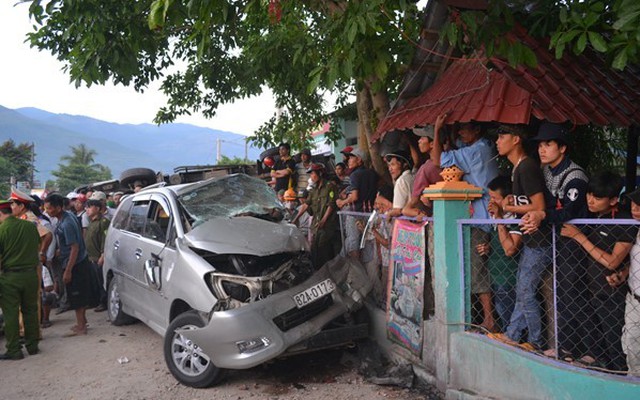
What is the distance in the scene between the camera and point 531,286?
12.8ft

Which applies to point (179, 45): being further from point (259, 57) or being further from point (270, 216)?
point (270, 216)

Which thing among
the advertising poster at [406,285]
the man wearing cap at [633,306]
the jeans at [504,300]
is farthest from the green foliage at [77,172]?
the man wearing cap at [633,306]

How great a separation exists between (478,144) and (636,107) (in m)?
1.76

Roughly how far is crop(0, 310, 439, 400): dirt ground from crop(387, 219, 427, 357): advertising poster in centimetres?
51

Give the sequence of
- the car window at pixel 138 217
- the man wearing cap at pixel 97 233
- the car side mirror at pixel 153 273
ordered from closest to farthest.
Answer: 1. the car side mirror at pixel 153 273
2. the car window at pixel 138 217
3. the man wearing cap at pixel 97 233

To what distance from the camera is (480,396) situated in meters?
4.05

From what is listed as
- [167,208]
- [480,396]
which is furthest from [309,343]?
[167,208]

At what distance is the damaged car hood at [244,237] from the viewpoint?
5016mm

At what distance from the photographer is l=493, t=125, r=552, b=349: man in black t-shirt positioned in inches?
149

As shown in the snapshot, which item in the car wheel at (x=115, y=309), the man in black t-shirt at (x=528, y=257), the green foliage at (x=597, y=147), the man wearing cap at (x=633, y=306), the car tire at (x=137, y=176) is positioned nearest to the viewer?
the man wearing cap at (x=633, y=306)

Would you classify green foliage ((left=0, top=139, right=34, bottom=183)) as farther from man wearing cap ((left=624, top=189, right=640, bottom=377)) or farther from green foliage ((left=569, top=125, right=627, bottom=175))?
man wearing cap ((left=624, top=189, right=640, bottom=377))

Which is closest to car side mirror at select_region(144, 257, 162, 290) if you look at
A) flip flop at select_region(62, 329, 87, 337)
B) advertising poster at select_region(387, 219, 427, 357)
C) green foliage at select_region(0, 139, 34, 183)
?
flip flop at select_region(62, 329, 87, 337)

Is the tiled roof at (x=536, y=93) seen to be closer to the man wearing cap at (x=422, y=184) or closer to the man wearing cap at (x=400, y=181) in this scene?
the man wearing cap at (x=400, y=181)

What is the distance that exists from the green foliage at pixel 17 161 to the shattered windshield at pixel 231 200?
159 ft
